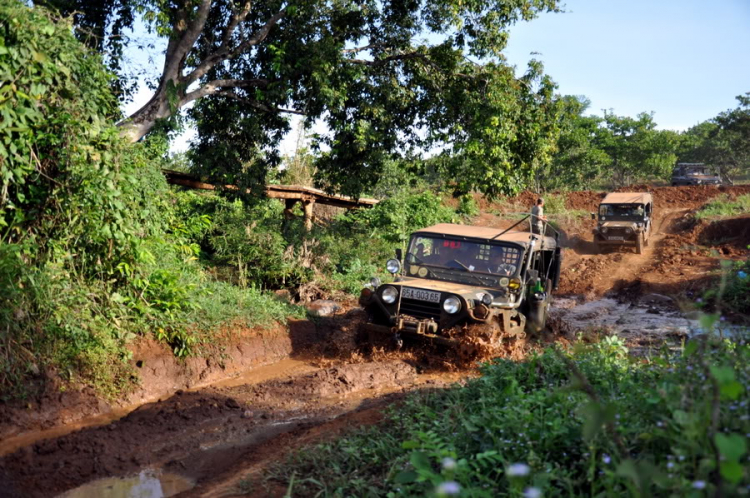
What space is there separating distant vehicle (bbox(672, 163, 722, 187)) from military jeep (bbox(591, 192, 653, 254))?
11.8 meters

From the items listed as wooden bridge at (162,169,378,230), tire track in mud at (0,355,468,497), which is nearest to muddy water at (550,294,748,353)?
tire track in mud at (0,355,468,497)

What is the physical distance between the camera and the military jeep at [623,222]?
20734 mm

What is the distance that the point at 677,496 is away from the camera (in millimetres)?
2271

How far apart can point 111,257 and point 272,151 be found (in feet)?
17.9

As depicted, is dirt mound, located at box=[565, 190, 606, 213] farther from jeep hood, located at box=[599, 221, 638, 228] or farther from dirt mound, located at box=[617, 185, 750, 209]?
jeep hood, located at box=[599, 221, 638, 228]

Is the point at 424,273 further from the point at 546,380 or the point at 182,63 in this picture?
the point at 182,63

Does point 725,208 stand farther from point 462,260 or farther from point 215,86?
point 215,86

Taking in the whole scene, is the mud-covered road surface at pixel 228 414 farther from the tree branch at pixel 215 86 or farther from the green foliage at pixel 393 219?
the green foliage at pixel 393 219

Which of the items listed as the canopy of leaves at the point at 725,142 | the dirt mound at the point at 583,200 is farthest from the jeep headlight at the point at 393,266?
the canopy of leaves at the point at 725,142

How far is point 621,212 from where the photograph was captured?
846 inches

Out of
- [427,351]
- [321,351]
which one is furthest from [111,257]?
[427,351]

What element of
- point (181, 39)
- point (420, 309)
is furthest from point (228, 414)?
point (181, 39)

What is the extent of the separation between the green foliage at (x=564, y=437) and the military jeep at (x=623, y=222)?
54.7 ft

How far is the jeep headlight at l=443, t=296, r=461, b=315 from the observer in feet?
26.2
